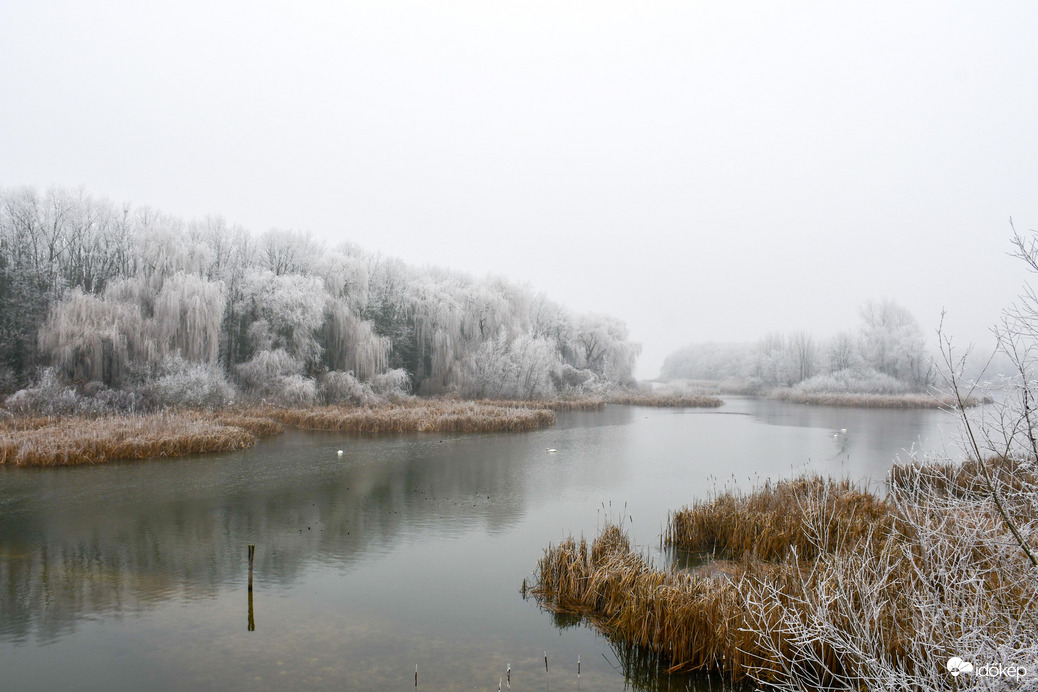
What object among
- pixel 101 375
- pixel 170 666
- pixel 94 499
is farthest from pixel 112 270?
pixel 170 666

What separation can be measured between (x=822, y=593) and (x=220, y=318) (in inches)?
805

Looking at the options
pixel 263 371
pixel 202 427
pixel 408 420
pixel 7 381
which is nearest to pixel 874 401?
pixel 408 420

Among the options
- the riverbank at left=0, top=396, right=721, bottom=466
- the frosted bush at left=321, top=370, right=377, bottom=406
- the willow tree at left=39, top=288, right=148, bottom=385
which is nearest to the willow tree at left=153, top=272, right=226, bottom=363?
the willow tree at left=39, top=288, right=148, bottom=385

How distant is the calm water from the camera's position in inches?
197

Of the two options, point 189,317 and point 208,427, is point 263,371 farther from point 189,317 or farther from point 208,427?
Answer: point 208,427

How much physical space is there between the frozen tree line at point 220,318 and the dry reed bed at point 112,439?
142 inches

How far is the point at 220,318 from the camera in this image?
20.5 metres

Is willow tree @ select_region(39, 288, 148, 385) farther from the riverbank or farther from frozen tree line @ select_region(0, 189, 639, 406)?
the riverbank

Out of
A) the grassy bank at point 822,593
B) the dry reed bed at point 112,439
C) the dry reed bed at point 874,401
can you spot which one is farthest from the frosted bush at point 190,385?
the dry reed bed at point 874,401

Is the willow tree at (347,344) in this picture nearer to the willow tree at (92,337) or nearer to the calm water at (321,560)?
the willow tree at (92,337)

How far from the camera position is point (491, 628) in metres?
5.73

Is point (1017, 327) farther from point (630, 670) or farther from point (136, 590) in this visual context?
point (136, 590)

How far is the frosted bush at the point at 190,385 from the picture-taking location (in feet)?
61.9

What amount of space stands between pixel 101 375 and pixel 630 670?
19045 millimetres
